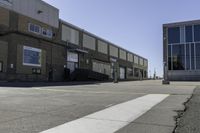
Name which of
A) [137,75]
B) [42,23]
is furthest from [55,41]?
[137,75]

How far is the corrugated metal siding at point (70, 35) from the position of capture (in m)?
58.0

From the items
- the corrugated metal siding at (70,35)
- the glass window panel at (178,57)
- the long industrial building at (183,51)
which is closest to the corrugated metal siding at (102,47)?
the corrugated metal siding at (70,35)

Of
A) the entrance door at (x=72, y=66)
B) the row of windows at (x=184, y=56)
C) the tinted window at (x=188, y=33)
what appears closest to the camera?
the entrance door at (x=72, y=66)

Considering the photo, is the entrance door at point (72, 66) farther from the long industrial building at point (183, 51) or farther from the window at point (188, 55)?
the window at point (188, 55)

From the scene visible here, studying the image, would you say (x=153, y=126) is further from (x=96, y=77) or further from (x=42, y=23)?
(x=96, y=77)

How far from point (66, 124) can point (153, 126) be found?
235 cm

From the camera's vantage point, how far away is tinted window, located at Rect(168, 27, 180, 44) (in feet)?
205

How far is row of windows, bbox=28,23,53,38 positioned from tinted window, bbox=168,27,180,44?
2765 centimetres

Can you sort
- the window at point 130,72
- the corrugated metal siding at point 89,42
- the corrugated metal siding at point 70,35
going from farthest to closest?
1. the window at point 130,72
2. the corrugated metal siding at point 89,42
3. the corrugated metal siding at point 70,35

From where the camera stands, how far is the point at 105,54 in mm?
83000

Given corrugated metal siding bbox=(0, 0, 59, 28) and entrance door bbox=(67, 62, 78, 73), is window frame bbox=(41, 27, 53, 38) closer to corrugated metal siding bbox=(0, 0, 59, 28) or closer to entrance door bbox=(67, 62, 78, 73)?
corrugated metal siding bbox=(0, 0, 59, 28)

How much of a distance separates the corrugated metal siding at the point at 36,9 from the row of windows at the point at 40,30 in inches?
58.6

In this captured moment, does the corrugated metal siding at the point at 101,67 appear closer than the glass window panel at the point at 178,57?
No

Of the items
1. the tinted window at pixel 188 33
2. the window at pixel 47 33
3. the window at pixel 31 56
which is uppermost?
the tinted window at pixel 188 33
